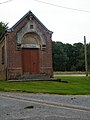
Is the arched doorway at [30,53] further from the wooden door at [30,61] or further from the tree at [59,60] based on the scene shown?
the tree at [59,60]

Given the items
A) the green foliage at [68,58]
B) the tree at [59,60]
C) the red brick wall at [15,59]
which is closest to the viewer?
the red brick wall at [15,59]

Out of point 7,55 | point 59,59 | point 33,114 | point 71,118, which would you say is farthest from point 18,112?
point 59,59

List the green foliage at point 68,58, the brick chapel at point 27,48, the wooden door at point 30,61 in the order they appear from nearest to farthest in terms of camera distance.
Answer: the brick chapel at point 27,48 → the wooden door at point 30,61 → the green foliage at point 68,58

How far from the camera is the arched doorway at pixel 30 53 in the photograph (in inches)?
1542

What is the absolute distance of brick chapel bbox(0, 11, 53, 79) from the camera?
126 ft

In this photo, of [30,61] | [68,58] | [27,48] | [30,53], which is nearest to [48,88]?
[30,61]

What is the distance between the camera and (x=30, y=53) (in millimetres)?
39438

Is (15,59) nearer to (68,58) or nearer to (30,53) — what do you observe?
(30,53)

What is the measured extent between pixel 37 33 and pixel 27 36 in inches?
47.1

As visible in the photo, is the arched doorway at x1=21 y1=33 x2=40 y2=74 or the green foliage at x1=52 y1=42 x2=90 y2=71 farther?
the green foliage at x1=52 y1=42 x2=90 y2=71

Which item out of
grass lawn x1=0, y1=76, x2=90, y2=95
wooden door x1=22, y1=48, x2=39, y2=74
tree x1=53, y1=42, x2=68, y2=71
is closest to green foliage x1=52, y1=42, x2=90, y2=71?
tree x1=53, y1=42, x2=68, y2=71

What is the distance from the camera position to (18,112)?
13.4m

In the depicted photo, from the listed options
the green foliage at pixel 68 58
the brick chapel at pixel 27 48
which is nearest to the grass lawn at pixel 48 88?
the brick chapel at pixel 27 48

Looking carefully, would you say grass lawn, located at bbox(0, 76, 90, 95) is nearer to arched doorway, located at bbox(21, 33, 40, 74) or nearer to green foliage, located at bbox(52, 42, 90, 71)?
arched doorway, located at bbox(21, 33, 40, 74)
